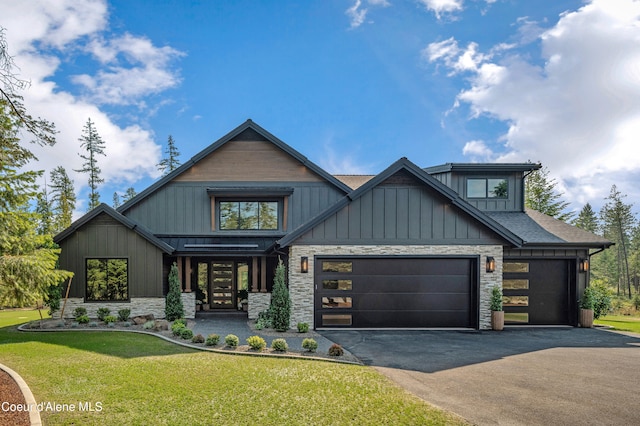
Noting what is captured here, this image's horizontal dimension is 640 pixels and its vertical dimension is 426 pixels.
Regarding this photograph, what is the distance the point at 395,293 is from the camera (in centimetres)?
1220

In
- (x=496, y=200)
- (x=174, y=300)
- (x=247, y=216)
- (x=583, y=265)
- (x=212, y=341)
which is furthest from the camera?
(x=496, y=200)

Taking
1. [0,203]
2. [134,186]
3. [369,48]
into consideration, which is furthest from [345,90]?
[134,186]

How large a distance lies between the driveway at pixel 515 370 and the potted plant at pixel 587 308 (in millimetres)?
749

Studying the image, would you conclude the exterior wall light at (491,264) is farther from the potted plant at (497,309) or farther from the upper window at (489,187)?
the upper window at (489,187)

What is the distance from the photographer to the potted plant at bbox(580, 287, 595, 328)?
1264cm

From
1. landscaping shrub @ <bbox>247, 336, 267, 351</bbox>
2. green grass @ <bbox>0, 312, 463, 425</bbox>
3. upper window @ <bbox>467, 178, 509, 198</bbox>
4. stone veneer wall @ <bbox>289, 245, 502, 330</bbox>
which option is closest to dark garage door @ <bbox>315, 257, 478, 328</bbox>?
stone veneer wall @ <bbox>289, 245, 502, 330</bbox>

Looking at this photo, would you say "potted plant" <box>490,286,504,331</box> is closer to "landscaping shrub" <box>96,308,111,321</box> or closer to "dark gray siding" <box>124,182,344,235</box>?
"dark gray siding" <box>124,182,344,235</box>

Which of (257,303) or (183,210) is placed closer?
(257,303)

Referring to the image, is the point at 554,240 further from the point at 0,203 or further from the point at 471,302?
the point at 0,203

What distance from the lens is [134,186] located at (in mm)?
45719

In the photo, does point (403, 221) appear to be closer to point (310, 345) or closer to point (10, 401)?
point (310, 345)

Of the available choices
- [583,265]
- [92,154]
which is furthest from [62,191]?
[583,265]

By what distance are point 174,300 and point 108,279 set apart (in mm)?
3003

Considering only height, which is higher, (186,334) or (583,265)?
(583,265)
